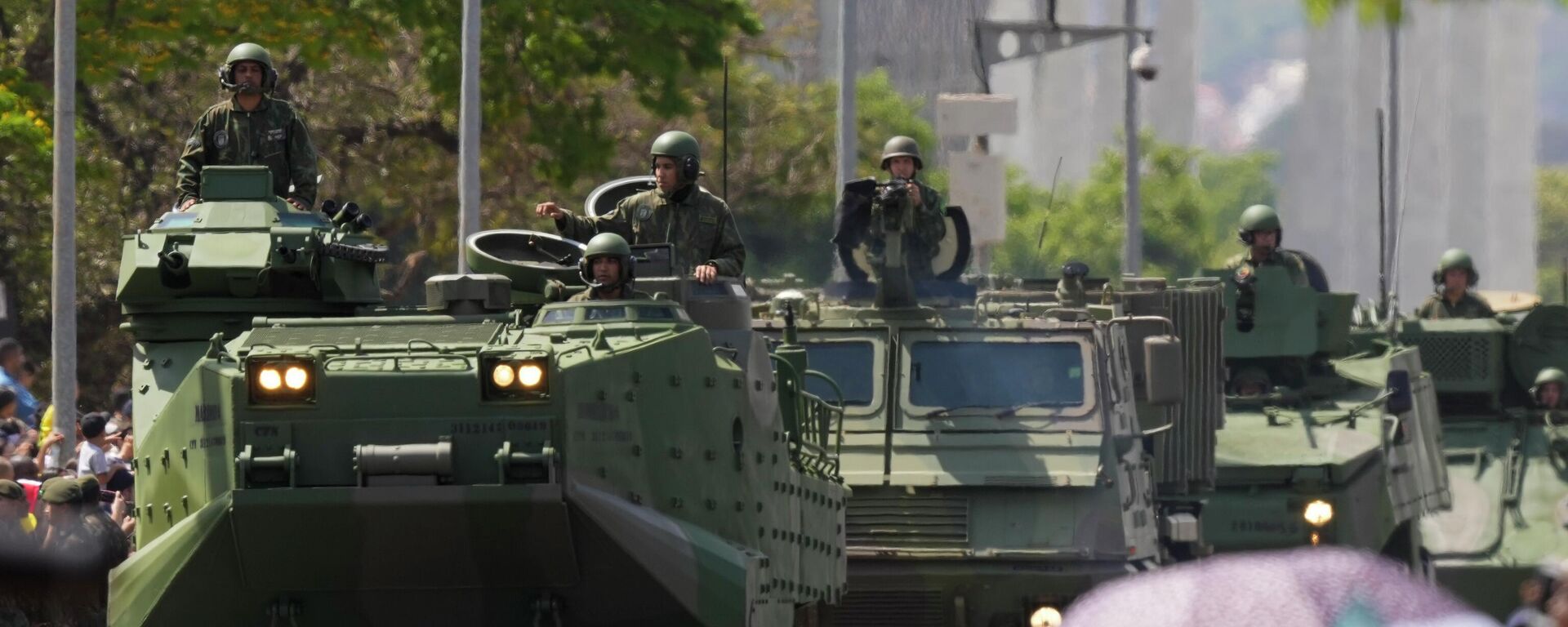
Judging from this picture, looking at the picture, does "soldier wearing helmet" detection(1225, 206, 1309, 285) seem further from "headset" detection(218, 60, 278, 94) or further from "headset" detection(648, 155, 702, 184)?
"headset" detection(218, 60, 278, 94)

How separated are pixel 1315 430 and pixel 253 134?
8173 mm

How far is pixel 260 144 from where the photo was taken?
490 inches

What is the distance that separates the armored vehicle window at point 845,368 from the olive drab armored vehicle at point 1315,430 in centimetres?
363

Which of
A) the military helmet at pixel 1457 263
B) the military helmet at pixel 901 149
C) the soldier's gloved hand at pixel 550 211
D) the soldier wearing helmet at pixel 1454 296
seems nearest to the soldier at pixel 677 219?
the soldier's gloved hand at pixel 550 211

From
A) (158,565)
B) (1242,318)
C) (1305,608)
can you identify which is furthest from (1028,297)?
(1305,608)

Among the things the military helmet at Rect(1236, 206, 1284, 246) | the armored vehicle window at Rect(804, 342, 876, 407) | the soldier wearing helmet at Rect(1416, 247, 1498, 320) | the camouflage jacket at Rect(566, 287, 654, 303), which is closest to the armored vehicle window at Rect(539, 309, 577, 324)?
the camouflage jacket at Rect(566, 287, 654, 303)

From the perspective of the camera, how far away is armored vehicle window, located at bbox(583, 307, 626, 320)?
1005 cm

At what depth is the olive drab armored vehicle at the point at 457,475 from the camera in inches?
359

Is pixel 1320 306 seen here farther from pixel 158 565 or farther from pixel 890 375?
pixel 158 565

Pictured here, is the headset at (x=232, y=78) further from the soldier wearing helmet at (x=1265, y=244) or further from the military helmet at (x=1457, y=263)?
the military helmet at (x=1457, y=263)

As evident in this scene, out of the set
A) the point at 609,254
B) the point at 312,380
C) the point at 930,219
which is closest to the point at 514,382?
the point at 312,380

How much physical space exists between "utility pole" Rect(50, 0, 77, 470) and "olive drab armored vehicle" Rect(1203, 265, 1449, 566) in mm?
7012

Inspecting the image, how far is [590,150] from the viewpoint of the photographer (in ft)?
85.5

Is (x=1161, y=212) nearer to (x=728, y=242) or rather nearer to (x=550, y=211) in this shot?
(x=728, y=242)
